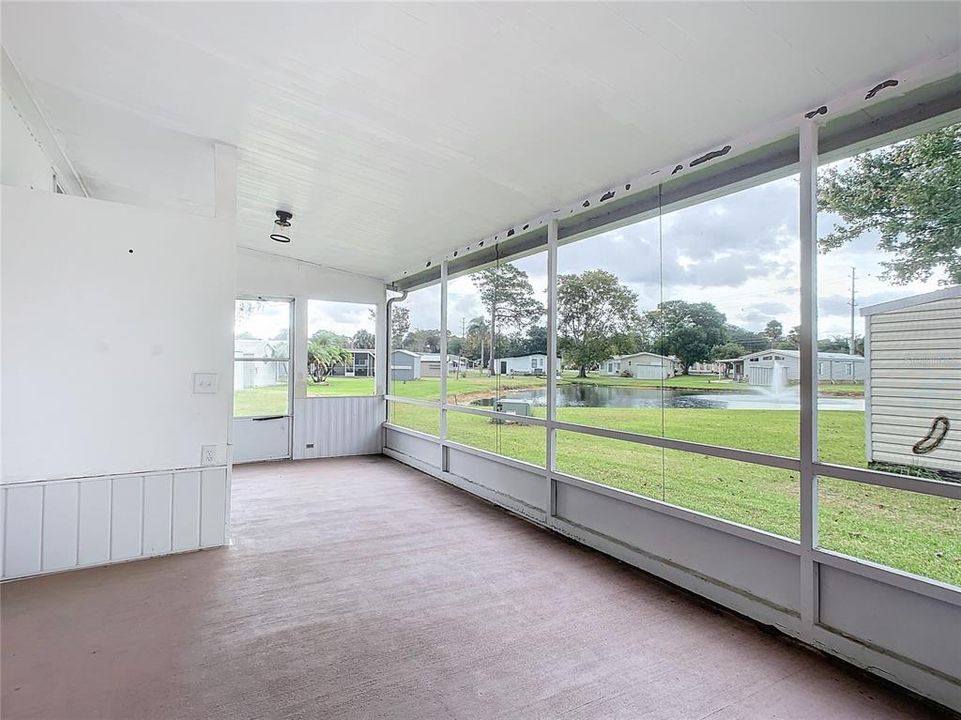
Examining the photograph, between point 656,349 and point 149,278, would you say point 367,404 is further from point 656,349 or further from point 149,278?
point 656,349

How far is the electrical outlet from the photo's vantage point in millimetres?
3609

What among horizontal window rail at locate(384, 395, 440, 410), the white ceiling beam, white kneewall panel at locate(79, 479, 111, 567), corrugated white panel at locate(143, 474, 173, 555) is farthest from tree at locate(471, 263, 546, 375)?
the white ceiling beam

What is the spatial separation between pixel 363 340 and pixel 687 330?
5.11m

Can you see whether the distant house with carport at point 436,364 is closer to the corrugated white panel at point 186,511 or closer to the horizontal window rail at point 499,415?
the horizontal window rail at point 499,415

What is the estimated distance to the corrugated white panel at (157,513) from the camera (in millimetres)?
3410

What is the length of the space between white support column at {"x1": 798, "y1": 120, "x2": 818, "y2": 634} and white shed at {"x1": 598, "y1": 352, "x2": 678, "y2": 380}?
1101 millimetres

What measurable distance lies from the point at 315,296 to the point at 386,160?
3.97 metres

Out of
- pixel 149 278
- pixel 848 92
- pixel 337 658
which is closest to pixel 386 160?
pixel 149 278

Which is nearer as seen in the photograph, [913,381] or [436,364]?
[913,381]

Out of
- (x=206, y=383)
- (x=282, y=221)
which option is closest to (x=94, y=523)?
(x=206, y=383)

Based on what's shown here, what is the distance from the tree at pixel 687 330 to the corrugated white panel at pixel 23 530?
4221mm

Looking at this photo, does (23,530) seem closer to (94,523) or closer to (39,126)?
(94,523)

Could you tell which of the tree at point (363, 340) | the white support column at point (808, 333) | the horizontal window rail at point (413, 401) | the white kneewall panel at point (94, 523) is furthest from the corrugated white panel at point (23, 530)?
the tree at point (363, 340)

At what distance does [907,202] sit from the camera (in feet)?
7.73
